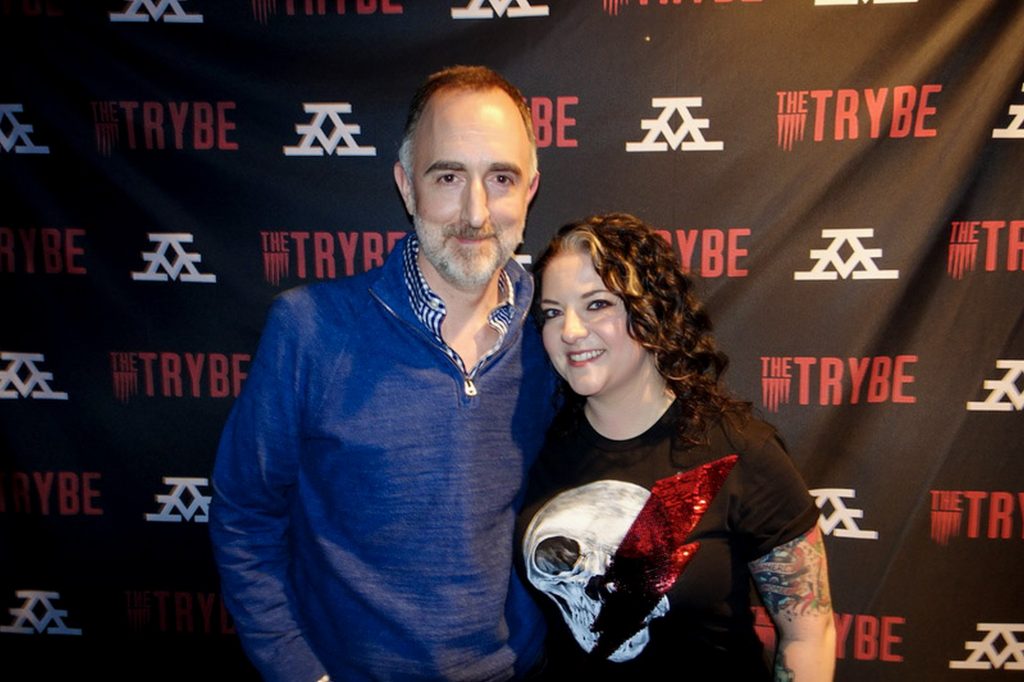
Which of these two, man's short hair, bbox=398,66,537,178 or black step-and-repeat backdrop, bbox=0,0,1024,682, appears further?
black step-and-repeat backdrop, bbox=0,0,1024,682

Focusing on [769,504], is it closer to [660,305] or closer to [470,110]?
[660,305]

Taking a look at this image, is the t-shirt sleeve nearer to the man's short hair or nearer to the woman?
the woman

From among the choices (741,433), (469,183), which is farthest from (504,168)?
(741,433)

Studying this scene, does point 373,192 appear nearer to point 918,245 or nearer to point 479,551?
point 479,551

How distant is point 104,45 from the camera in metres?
2.05

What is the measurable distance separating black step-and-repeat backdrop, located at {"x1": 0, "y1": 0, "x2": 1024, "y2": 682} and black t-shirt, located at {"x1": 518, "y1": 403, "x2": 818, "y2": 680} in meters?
0.71

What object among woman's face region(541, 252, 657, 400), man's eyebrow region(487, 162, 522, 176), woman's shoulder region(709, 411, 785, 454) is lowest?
woman's shoulder region(709, 411, 785, 454)

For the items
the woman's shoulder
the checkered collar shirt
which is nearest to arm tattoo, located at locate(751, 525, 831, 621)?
the woman's shoulder

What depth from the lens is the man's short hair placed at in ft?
4.98

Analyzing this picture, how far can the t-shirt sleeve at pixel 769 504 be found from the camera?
142 centimetres

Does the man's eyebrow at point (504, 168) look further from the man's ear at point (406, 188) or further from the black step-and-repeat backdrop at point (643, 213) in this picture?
the black step-and-repeat backdrop at point (643, 213)

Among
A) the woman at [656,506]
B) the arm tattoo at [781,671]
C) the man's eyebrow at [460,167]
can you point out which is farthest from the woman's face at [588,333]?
the arm tattoo at [781,671]

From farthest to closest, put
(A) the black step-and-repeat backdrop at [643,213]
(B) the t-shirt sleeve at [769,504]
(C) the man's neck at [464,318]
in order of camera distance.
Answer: (A) the black step-and-repeat backdrop at [643,213] < (C) the man's neck at [464,318] < (B) the t-shirt sleeve at [769,504]

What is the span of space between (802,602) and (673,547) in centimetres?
32
